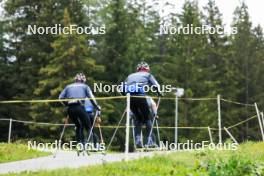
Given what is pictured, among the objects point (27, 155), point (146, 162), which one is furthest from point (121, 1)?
point (146, 162)

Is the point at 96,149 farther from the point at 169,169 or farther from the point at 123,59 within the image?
the point at 123,59

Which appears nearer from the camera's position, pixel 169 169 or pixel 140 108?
pixel 169 169

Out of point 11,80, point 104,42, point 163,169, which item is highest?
point 104,42

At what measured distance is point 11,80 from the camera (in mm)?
39438

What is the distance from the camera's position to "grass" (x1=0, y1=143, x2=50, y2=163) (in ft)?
44.8

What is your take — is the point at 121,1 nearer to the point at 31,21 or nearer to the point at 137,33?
the point at 137,33

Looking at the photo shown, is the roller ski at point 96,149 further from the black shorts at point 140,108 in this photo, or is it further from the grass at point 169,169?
the grass at point 169,169

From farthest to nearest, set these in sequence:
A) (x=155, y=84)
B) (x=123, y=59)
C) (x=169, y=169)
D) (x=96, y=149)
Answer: (x=123, y=59) → (x=96, y=149) → (x=155, y=84) → (x=169, y=169)

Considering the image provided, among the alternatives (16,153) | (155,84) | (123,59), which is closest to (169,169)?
(155,84)

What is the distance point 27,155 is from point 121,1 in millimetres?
29627

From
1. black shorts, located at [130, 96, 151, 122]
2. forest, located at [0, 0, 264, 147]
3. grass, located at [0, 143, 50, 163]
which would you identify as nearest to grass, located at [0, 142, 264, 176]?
black shorts, located at [130, 96, 151, 122]

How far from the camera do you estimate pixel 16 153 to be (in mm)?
14734

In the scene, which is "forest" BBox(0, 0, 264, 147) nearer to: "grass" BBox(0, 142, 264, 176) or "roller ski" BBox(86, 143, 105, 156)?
"roller ski" BBox(86, 143, 105, 156)

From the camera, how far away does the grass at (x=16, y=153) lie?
13664 mm
